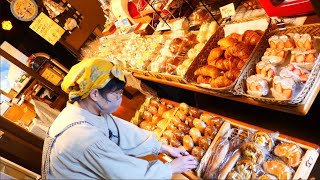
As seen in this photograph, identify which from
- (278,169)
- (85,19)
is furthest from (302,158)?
(85,19)

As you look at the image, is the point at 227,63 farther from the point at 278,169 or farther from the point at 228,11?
the point at 278,169

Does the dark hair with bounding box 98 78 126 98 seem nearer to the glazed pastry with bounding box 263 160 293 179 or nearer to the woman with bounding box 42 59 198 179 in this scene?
the woman with bounding box 42 59 198 179

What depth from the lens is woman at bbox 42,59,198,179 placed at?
6.92ft

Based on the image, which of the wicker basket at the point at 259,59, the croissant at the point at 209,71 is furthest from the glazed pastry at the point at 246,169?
the croissant at the point at 209,71

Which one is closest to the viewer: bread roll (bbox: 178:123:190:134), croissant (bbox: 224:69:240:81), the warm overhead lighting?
A: croissant (bbox: 224:69:240:81)

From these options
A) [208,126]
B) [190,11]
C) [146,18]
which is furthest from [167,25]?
[208,126]

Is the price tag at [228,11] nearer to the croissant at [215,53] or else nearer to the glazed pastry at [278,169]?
the croissant at [215,53]

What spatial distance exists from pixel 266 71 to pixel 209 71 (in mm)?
703

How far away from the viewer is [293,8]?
2.70 metres

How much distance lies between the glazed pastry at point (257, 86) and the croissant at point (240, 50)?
17.3 inches

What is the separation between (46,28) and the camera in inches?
243

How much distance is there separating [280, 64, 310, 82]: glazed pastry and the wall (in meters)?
5.85

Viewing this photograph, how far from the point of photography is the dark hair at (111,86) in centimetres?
222

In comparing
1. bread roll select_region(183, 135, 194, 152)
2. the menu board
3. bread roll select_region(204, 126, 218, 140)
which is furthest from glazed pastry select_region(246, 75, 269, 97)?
the menu board
